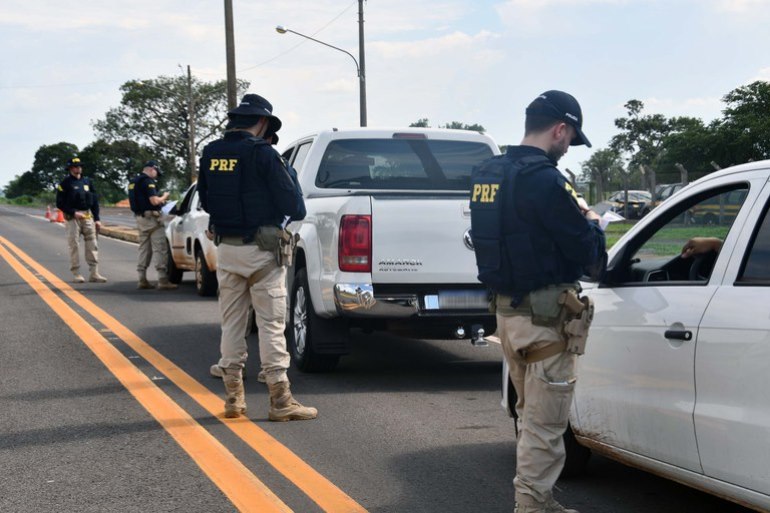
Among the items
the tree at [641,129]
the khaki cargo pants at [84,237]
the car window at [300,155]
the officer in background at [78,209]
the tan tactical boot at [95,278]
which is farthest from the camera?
the tree at [641,129]

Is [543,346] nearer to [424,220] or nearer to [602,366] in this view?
[602,366]

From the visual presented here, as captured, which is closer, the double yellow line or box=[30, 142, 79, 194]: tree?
the double yellow line

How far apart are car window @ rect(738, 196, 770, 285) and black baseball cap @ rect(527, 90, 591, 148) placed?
2.44ft

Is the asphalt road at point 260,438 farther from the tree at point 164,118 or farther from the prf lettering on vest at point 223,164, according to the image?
the tree at point 164,118

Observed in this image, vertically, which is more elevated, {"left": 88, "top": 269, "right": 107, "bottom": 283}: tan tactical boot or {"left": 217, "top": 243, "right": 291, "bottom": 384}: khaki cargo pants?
{"left": 217, "top": 243, "right": 291, "bottom": 384}: khaki cargo pants

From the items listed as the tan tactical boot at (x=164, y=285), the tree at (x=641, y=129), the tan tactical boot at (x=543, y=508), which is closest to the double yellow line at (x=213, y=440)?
the tan tactical boot at (x=543, y=508)

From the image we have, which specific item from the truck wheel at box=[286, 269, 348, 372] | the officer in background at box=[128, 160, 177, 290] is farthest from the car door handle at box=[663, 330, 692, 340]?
the officer in background at box=[128, 160, 177, 290]

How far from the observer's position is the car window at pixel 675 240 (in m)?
4.32

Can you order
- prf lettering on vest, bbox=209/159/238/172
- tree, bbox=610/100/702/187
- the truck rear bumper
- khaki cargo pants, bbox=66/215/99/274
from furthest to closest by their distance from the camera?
tree, bbox=610/100/702/187
khaki cargo pants, bbox=66/215/99/274
the truck rear bumper
prf lettering on vest, bbox=209/159/238/172

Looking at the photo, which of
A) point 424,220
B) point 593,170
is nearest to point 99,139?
point 593,170

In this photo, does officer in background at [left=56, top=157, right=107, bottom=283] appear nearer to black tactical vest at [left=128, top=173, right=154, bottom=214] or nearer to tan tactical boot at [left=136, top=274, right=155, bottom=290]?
black tactical vest at [left=128, top=173, right=154, bottom=214]

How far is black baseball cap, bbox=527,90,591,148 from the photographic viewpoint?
4129 mm

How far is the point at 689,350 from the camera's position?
4035 mm

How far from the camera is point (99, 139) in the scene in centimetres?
8675
